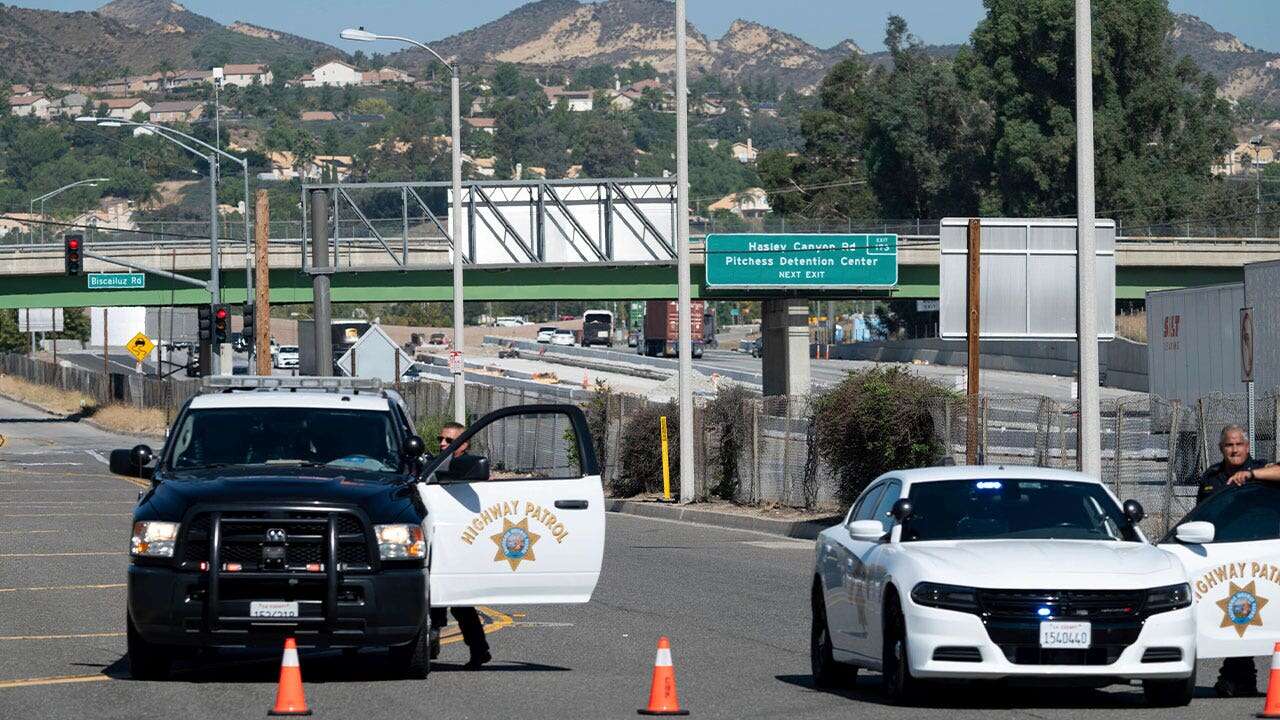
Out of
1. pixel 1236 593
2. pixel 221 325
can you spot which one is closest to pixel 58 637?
pixel 1236 593

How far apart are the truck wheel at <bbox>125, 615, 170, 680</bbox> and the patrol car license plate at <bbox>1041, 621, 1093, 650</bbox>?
5583 millimetres

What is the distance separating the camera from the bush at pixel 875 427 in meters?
29.6

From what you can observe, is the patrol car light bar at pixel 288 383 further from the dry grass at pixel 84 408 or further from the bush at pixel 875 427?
the dry grass at pixel 84 408

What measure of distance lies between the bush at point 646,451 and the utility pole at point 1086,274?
1671 cm

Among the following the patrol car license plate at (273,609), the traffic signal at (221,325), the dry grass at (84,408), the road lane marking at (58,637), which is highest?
the traffic signal at (221,325)

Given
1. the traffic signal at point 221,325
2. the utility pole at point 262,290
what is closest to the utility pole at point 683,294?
the utility pole at point 262,290

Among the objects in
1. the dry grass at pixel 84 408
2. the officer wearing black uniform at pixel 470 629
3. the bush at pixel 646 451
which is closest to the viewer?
the officer wearing black uniform at pixel 470 629

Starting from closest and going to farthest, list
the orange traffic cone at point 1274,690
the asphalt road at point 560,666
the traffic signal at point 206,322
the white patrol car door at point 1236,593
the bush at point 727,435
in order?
the orange traffic cone at point 1274,690 → the asphalt road at point 560,666 → the white patrol car door at point 1236,593 → the bush at point 727,435 → the traffic signal at point 206,322

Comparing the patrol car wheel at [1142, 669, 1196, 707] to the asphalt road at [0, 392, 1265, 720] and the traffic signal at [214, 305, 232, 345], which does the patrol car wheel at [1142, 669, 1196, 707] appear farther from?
the traffic signal at [214, 305, 232, 345]

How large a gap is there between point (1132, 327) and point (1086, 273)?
225 ft

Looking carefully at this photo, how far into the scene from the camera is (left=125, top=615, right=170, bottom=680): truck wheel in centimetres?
1266

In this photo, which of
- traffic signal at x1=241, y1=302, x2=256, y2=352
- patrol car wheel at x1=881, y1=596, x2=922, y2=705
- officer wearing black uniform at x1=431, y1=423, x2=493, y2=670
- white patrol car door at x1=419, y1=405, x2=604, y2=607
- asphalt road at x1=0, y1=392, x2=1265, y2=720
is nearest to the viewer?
patrol car wheel at x1=881, y1=596, x2=922, y2=705

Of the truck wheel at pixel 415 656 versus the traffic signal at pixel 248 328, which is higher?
the traffic signal at pixel 248 328

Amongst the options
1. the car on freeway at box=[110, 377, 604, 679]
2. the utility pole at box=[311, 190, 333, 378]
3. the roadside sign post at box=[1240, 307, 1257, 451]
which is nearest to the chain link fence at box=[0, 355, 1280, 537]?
the roadside sign post at box=[1240, 307, 1257, 451]
